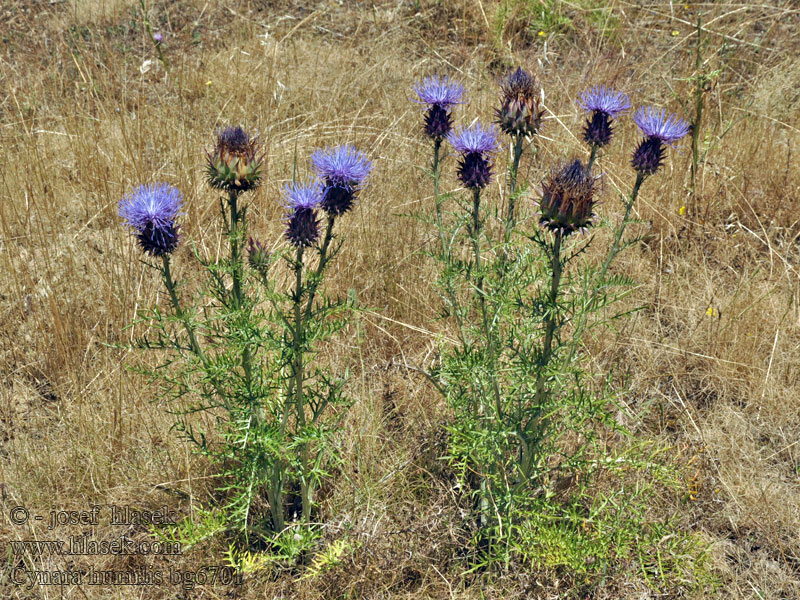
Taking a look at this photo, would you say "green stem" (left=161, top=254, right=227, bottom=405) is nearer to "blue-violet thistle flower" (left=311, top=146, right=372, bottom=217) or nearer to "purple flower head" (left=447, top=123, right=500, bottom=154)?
"blue-violet thistle flower" (left=311, top=146, right=372, bottom=217)

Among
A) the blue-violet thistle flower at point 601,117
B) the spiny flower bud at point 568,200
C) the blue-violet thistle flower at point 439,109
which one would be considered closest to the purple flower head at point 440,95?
the blue-violet thistle flower at point 439,109

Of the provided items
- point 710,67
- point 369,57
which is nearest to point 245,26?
point 369,57

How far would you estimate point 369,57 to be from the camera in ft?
17.9

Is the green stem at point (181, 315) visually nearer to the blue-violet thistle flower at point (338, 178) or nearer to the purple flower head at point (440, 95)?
the blue-violet thistle flower at point (338, 178)

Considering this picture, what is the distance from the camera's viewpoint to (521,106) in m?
2.37

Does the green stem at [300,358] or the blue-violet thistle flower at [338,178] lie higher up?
the blue-violet thistle flower at [338,178]

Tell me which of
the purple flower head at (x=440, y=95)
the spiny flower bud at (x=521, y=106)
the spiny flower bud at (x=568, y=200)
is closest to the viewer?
the spiny flower bud at (x=568, y=200)

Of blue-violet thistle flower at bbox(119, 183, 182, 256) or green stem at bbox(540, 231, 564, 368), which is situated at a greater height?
blue-violet thistle flower at bbox(119, 183, 182, 256)

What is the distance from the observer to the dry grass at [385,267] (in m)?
2.56

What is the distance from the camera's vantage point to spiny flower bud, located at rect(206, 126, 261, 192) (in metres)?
2.00

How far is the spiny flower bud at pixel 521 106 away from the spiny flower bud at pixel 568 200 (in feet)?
1.32

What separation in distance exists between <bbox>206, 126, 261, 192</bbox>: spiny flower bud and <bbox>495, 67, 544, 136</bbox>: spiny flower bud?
0.94 meters

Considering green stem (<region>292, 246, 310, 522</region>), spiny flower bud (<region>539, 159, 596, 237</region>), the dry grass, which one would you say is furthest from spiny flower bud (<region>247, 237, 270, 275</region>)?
spiny flower bud (<region>539, 159, 596, 237</region>)

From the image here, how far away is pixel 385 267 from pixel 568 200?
5.67ft
